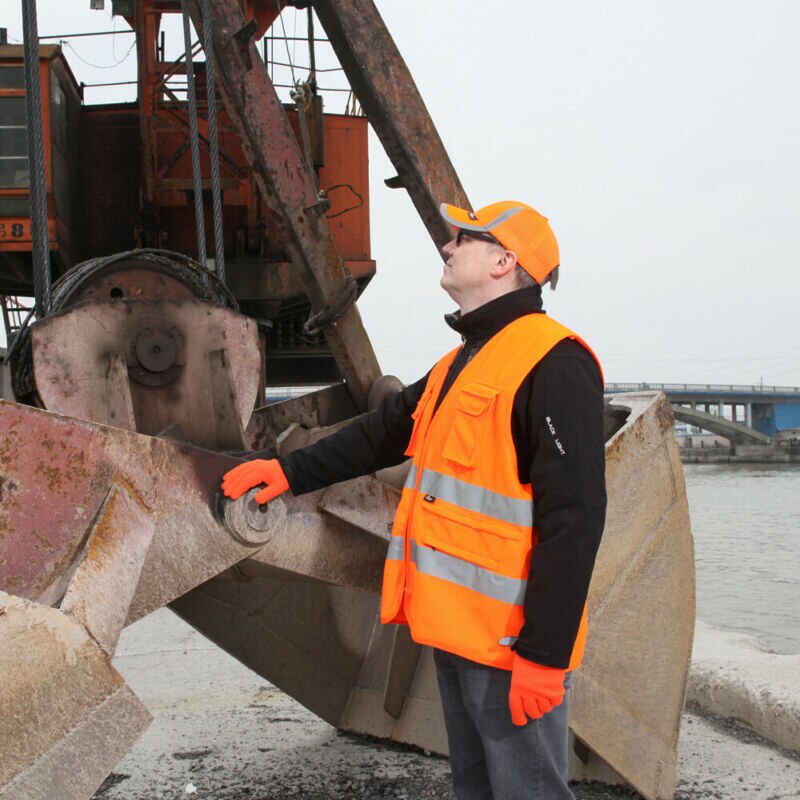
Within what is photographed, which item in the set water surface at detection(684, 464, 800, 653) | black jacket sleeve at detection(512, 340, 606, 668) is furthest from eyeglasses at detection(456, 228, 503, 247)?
water surface at detection(684, 464, 800, 653)

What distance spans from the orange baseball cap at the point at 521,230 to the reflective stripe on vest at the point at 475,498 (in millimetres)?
501

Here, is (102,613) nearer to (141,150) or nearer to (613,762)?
(613,762)

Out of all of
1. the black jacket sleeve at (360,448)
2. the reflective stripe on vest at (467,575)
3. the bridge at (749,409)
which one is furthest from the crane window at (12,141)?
the bridge at (749,409)

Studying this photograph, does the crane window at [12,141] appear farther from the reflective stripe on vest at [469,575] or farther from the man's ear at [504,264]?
the reflective stripe on vest at [469,575]

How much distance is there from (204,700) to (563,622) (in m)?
3.03

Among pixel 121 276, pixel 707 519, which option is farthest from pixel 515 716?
pixel 707 519

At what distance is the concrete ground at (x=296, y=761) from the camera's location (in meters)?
3.38

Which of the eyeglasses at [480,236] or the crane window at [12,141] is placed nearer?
the eyeglasses at [480,236]

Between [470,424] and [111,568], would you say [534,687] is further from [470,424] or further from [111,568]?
[111,568]

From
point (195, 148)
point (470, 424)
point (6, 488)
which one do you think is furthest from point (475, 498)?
point (195, 148)

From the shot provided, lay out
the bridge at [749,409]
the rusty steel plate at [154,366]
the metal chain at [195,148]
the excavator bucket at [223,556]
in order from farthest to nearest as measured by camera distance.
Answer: the bridge at [749,409] → the metal chain at [195,148] → the rusty steel plate at [154,366] → the excavator bucket at [223,556]

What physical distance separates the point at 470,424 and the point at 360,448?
1.70ft

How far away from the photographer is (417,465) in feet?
7.25

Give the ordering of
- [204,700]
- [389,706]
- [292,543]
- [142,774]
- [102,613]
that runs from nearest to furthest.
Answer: [102,613], [292,543], [142,774], [389,706], [204,700]
